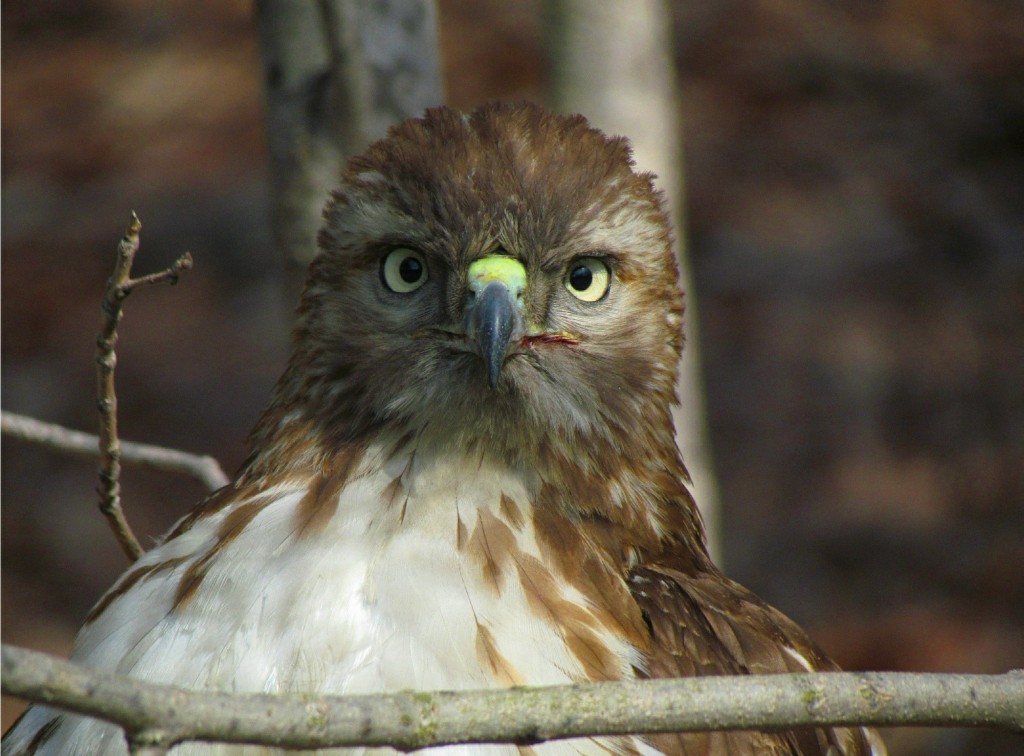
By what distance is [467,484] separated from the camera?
2.83 meters

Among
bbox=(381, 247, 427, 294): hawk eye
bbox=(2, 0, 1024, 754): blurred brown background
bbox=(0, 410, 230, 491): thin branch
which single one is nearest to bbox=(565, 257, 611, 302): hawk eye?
bbox=(381, 247, 427, 294): hawk eye

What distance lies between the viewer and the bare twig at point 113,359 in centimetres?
251

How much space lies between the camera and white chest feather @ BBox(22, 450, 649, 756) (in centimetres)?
248

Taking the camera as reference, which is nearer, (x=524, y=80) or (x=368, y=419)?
(x=368, y=419)

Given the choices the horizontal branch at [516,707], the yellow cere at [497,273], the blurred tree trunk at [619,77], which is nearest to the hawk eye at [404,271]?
the yellow cere at [497,273]

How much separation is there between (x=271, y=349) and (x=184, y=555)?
8650 millimetres

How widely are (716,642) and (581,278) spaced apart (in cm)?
86

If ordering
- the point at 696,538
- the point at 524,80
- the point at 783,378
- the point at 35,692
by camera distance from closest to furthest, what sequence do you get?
the point at 35,692 < the point at 696,538 < the point at 783,378 < the point at 524,80

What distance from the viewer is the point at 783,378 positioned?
11.2 metres

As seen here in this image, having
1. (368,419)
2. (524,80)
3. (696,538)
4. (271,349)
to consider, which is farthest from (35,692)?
(524,80)

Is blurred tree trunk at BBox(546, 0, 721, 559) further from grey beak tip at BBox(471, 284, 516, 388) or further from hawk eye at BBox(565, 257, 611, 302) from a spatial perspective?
grey beak tip at BBox(471, 284, 516, 388)

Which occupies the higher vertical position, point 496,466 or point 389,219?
point 389,219

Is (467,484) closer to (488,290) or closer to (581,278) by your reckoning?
(488,290)

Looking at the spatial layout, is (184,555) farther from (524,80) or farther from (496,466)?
(524,80)
